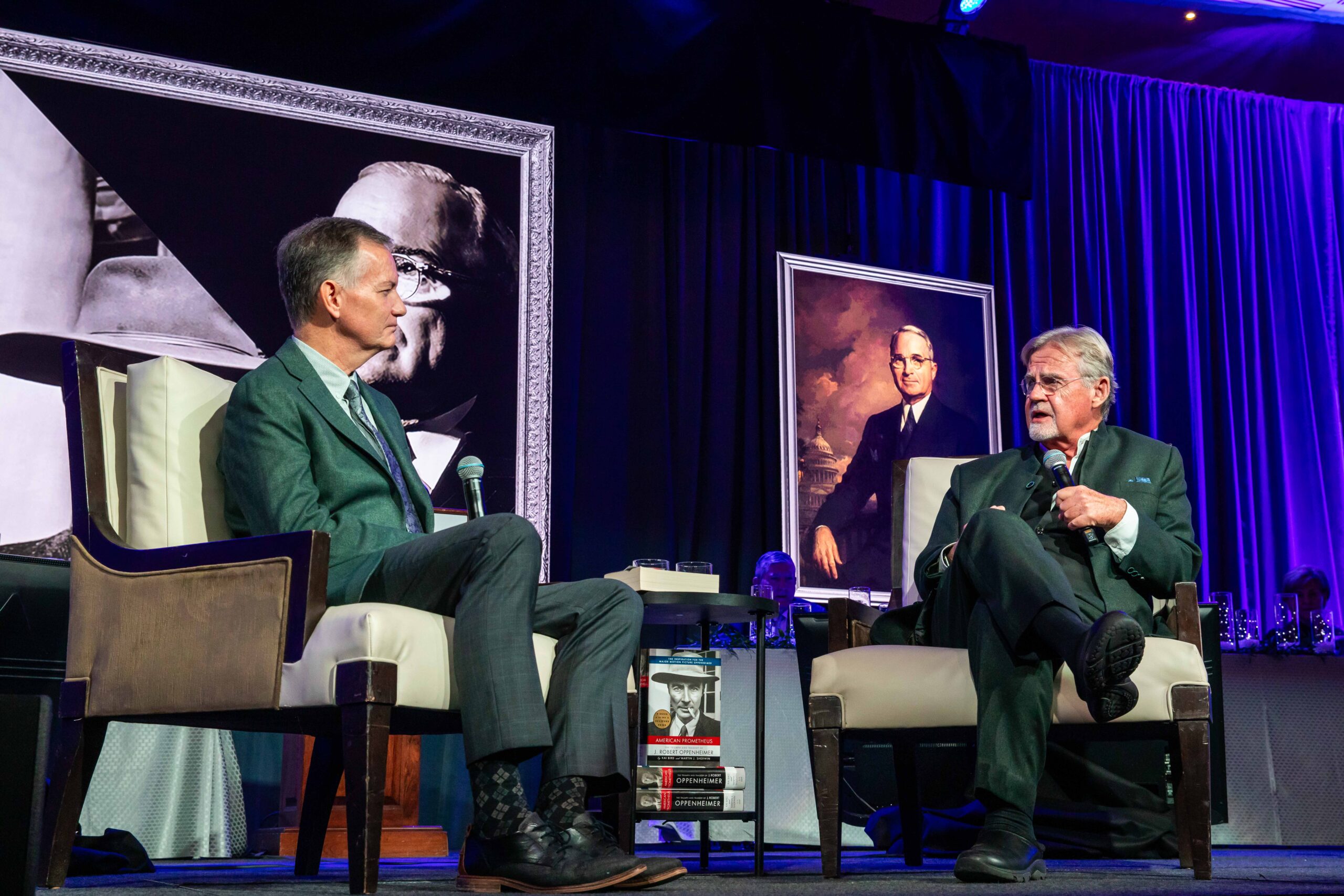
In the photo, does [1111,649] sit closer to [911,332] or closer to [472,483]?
[472,483]

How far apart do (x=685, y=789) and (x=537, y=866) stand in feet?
3.09

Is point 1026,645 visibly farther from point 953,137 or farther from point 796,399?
point 953,137

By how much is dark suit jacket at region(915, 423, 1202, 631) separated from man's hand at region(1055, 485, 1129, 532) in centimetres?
8

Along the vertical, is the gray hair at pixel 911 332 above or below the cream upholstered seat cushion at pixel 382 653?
above

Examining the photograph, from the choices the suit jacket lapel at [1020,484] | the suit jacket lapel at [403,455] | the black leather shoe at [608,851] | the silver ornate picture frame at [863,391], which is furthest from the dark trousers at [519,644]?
the silver ornate picture frame at [863,391]

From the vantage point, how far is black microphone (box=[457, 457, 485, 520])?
241 centimetres

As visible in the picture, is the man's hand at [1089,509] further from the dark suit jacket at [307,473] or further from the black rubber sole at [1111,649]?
the dark suit jacket at [307,473]

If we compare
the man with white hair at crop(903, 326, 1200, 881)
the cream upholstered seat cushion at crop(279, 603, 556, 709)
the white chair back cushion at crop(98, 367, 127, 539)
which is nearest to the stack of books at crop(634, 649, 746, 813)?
the man with white hair at crop(903, 326, 1200, 881)

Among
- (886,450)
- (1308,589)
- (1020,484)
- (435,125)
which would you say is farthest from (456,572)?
(1308,589)

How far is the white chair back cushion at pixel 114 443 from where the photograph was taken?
8.13 ft

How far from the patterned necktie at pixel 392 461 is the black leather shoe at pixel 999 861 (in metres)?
1.14

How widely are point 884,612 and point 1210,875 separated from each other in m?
0.85

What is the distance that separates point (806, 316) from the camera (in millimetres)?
5379

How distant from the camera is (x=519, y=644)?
81.9 inches
